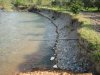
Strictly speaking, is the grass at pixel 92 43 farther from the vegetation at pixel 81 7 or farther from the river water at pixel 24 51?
the river water at pixel 24 51

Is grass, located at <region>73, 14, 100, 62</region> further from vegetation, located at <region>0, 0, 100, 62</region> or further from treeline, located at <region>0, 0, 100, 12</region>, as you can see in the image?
treeline, located at <region>0, 0, 100, 12</region>

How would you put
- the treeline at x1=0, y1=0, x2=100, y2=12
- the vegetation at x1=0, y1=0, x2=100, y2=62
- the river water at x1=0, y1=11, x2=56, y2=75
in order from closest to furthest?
the vegetation at x1=0, y1=0, x2=100, y2=62 < the river water at x1=0, y1=11, x2=56, y2=75 < the treeline at x1=0, y1=0, x2=100, y2=12

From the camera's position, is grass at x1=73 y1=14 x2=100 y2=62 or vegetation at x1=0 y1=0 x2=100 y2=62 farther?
vegetation at x1=0 y1=0 x2=100 y2=62

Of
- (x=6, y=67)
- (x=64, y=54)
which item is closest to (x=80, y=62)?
(x=64, y=54)

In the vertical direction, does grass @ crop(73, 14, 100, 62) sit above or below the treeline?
above

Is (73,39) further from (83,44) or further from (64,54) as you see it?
(83,44)

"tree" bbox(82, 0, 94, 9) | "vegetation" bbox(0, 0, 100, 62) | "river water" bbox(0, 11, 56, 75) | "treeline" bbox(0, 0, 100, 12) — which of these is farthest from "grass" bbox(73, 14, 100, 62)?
"tree" bbox(82, 0, 94, 9)

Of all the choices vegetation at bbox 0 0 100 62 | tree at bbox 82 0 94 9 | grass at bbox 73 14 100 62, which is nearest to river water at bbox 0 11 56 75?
grass at bbox 73 14 100 62

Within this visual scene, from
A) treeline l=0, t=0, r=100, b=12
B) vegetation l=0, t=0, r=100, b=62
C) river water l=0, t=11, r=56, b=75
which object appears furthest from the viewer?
treeline l=0, t=0, r=100, b=12

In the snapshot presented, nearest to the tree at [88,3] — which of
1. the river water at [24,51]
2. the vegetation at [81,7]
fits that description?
the vegetation at [81,7]
